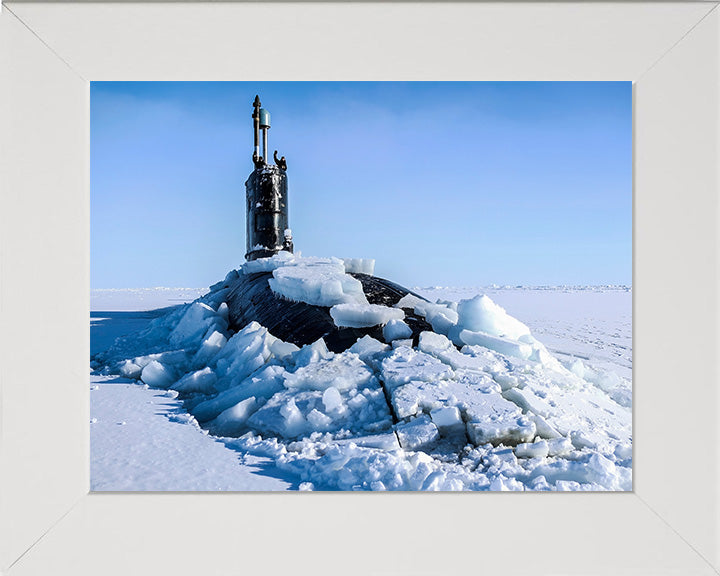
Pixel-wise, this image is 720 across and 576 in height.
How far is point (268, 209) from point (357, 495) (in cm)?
713

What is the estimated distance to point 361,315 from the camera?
4.84 m

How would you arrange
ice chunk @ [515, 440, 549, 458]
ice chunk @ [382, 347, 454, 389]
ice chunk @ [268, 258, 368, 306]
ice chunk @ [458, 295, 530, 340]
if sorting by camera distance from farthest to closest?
ice chunk @ [268, 258, 368, 306] → ice chunk @ [458, 295, 530, 340] → ice chunk @ [382, 347, 454, 389] → ice chunk @ [515, 440, 549, 458]

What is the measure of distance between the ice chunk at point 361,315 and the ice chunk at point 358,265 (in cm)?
192

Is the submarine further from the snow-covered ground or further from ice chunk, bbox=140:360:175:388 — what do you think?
ice chunk, bbox=140:360:175:388

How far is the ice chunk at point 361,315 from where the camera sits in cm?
484

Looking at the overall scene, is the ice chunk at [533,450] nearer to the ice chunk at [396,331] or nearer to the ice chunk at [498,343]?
the ice chunk at [498,343]

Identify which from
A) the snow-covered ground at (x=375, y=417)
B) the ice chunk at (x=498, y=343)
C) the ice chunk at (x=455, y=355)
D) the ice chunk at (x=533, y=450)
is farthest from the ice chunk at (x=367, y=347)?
the ice chunk at (x=533, y=450)

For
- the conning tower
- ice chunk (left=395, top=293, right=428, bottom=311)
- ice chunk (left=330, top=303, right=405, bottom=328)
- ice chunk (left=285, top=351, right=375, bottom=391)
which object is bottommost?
ice chunk (left=285, top=351, right=375, bottom=391)

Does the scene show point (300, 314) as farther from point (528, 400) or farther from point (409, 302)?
point (528, 400)

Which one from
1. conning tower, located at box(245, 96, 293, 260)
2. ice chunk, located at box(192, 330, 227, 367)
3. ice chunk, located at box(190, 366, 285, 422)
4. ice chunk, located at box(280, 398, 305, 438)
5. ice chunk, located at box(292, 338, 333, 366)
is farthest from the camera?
conning tower, located at box(245, 96, 293, 260)

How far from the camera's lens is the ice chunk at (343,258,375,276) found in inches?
267

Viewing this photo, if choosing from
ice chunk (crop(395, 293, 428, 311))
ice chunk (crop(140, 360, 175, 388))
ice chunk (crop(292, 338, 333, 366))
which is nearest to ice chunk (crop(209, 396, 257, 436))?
ice chunk (crop(292, 338, 333, 366))
